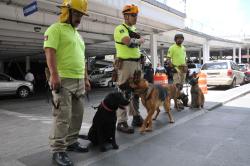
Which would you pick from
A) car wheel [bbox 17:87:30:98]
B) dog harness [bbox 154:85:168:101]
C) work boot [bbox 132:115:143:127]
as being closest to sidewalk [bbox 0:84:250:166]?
work boot [bbox 132:115:143:127]

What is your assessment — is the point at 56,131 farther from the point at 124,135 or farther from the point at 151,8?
the point at 151,8

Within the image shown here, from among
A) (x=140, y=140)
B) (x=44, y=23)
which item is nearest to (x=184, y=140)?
(x=140, y=140)

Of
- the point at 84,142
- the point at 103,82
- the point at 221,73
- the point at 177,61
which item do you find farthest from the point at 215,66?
the point at 84,142

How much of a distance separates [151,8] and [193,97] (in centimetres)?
829

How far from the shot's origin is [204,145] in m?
4.71

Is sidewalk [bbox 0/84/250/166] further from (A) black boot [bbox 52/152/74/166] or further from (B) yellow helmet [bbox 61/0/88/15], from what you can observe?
(B) yellow helmet [bbox 61/0/88/15]

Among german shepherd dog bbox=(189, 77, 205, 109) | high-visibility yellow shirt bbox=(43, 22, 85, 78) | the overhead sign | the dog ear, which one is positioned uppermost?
the overhead sign

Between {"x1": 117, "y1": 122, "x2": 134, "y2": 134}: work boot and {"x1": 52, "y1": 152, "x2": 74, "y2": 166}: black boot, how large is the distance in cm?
173

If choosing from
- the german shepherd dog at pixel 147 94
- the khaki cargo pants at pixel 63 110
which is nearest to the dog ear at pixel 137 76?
A: the german shepherd dog at pixel 147 94

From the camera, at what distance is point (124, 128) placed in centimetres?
537

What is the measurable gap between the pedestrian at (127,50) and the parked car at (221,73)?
34.6 ft

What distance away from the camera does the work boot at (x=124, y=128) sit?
5.29 m

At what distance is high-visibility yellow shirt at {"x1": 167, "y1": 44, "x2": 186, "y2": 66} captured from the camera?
7562 mm

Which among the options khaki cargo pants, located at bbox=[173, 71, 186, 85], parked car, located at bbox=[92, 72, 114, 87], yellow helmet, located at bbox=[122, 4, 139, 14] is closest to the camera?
yellow helmet, located at bbox=[122, 4, 139, 14]
